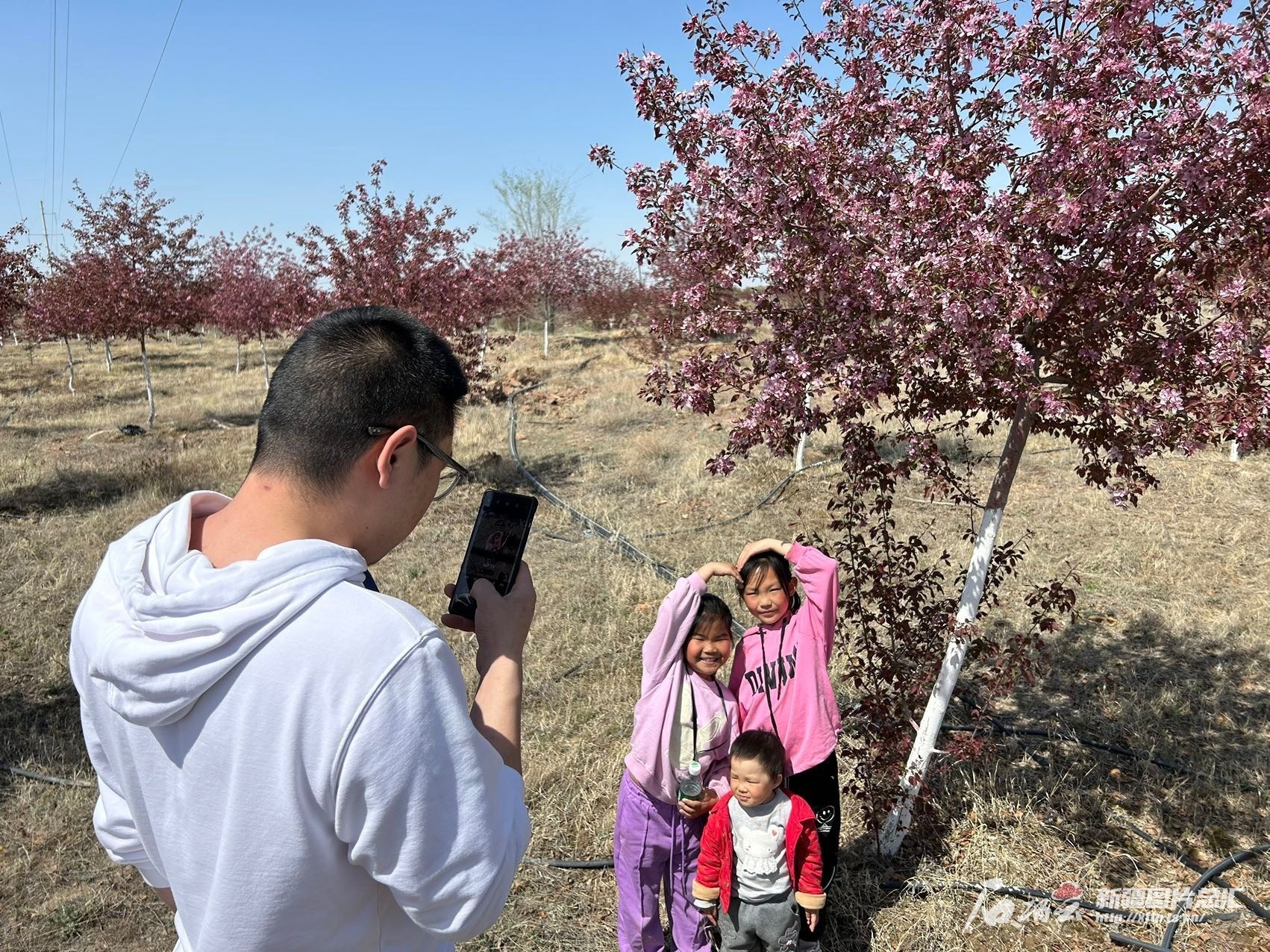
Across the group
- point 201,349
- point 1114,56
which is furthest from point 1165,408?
point 201,349

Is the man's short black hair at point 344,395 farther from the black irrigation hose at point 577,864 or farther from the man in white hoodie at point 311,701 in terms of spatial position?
the black irrigation hose at point 577,864

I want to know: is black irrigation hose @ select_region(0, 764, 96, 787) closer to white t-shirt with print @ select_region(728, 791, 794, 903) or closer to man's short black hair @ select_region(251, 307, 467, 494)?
white t-shirt with print @ select_region(728, 791, 794, 903)

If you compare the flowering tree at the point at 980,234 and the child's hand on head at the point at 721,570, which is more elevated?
the flowering tree at the point at 980,234

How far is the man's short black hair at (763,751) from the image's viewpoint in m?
2.79

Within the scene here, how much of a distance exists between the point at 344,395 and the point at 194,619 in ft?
1.25

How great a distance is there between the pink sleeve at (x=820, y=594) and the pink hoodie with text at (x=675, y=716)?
43 cm

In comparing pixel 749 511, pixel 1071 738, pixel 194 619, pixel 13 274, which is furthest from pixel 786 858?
pixel 13 274

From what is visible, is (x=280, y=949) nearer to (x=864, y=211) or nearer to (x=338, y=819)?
(x=338, y=819)

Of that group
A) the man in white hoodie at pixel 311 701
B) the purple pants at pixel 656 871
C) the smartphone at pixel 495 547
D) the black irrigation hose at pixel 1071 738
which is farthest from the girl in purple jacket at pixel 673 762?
the black irrigation hose at pixel 1071 738

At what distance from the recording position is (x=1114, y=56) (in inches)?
101

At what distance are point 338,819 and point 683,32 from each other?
114 inches

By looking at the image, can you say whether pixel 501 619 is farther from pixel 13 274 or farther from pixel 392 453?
pixel 13 274

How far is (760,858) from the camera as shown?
9.30 ft

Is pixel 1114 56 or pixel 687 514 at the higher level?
pixel 1114 56
